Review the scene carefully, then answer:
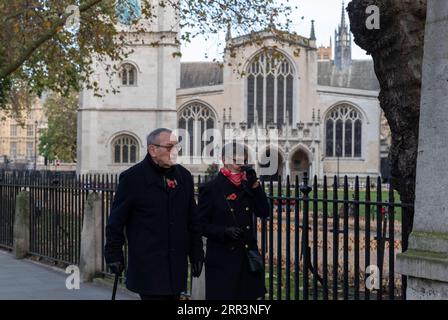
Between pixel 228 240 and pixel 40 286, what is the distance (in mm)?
4026

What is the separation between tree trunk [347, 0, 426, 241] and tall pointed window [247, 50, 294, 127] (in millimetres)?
42091

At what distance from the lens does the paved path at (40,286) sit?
308 inches

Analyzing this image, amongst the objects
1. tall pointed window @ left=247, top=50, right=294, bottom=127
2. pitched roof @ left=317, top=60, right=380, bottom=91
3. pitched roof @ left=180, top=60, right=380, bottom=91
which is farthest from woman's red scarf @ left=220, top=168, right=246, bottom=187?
pitched roof @ left=317, top=60, right=380, bottom=91

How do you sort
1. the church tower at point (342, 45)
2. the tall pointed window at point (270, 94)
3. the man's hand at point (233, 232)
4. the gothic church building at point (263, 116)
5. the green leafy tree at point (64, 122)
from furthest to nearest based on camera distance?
1. the church tower at point (342, 45)
2. the green leafy tree at point (64, 122)
3. the tall pointed window at point (270, 94)
4. the gothic church building at point (263, 116)
5. the man's hand at point (233, 232)

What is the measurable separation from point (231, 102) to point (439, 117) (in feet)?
145

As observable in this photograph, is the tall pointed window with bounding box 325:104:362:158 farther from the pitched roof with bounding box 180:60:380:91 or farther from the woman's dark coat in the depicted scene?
the woman's dark coat

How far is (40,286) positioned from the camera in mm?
8453

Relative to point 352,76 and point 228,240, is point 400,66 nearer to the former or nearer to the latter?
point 228,240

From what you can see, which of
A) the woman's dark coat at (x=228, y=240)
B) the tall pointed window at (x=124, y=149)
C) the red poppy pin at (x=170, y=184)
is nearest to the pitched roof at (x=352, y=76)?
the tall pointed window at (x=124, y=149)

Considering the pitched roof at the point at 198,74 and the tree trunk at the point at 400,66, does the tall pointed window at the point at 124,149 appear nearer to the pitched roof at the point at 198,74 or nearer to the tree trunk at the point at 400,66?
the pitched roof at the point at 198,74

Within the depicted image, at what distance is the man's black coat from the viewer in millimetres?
4906
